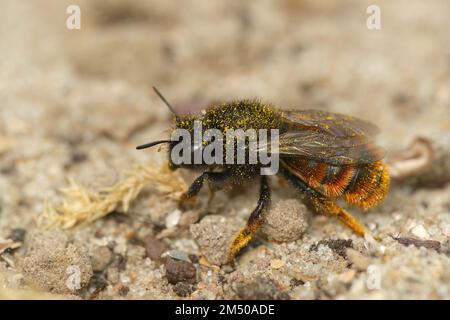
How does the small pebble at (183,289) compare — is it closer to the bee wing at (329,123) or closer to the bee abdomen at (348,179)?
the bee abdomen at (348,179)

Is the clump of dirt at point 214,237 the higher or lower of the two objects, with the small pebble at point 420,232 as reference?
lower

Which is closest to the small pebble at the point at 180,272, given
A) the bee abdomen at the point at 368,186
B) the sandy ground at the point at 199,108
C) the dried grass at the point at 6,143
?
the sandy ground at the point at 199,108

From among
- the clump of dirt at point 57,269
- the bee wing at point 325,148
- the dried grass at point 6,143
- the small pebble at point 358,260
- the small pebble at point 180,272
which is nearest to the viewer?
the small pebble at point 358,260

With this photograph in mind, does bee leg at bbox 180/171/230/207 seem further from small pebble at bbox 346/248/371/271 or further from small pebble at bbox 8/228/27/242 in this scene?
small pebble at bbox 8/228/27/242

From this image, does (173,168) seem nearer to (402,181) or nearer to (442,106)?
(402,181)

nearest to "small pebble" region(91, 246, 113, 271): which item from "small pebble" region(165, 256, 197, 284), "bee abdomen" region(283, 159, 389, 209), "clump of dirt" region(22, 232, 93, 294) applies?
"clump of dirt" region(22, 232, 93, 294)

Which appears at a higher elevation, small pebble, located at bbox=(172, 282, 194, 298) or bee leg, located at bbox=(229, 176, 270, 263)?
bee leg, located at bbox=(229, 176, 270, 263)
